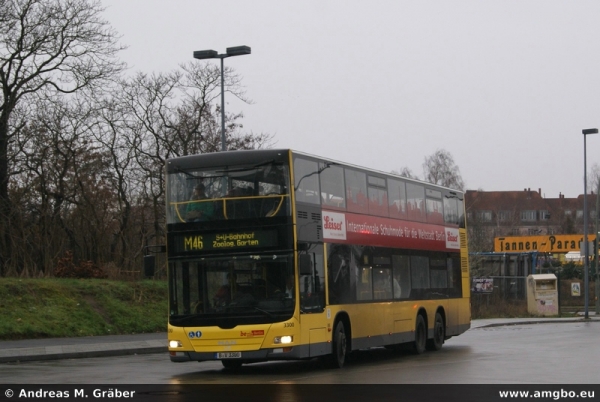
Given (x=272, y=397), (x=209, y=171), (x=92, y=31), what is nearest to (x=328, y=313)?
(x=209, y=171)

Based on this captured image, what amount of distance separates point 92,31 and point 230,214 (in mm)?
22605

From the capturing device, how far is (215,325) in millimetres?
18453

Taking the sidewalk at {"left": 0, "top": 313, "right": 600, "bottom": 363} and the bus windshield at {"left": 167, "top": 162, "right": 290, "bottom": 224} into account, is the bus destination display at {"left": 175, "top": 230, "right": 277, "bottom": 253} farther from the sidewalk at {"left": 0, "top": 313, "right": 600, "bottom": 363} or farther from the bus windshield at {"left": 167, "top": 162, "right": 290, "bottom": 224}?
the sidewalk at {"left": 0, "top": 313, "right": 600, "bottom": 363}

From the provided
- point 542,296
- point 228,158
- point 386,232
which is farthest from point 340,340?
point 542,296

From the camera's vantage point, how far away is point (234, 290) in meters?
18.5

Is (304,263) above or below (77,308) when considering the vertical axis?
above

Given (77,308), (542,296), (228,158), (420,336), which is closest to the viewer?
(228,158)

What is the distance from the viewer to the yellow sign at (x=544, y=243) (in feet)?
236

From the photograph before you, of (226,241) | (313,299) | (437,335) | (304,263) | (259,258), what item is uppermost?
(226,241)

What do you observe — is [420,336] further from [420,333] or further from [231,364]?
[231,364]

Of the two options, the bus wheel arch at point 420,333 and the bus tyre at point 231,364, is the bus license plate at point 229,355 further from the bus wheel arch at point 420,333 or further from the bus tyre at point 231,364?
the bus wheel arch at point 420,333

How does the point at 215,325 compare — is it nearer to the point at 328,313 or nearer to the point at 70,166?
the point at 328,313

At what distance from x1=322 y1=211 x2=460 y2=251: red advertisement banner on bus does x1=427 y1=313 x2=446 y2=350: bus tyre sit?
1.81 meters

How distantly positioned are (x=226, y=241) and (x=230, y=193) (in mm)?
897
